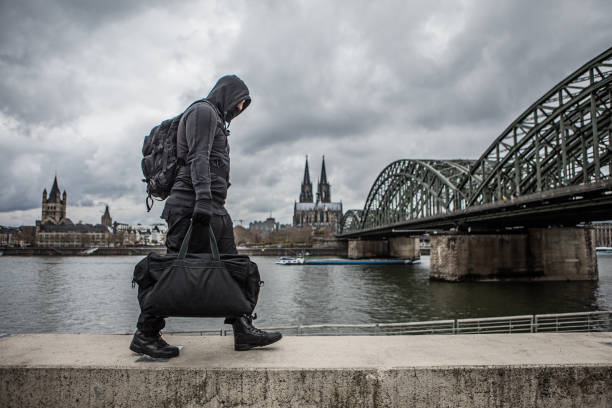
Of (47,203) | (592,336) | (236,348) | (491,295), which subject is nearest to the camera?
(236,348)

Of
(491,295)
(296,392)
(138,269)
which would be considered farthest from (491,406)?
(491,295)

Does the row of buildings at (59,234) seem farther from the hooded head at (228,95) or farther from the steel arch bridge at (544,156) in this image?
the hooded head at (228,95)

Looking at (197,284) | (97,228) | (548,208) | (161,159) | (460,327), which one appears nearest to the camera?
(197,284)

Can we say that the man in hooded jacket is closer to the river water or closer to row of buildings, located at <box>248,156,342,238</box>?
the river water

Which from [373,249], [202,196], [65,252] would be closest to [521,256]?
[202,196]

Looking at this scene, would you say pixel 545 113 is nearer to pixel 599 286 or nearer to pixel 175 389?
pixel 599 286

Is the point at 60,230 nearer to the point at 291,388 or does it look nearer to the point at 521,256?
the point at 521,256

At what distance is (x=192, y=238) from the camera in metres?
3.20

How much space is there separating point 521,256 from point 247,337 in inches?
1489

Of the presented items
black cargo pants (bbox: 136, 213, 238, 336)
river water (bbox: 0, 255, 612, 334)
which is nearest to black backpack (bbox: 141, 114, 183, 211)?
black cargo pants (bbox: 136, 213, 238, 336)

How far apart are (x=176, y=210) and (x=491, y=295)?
89.0ft

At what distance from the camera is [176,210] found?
3350mm

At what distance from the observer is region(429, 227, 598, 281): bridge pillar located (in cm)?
3484

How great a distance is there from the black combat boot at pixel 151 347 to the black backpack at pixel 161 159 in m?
1.22
